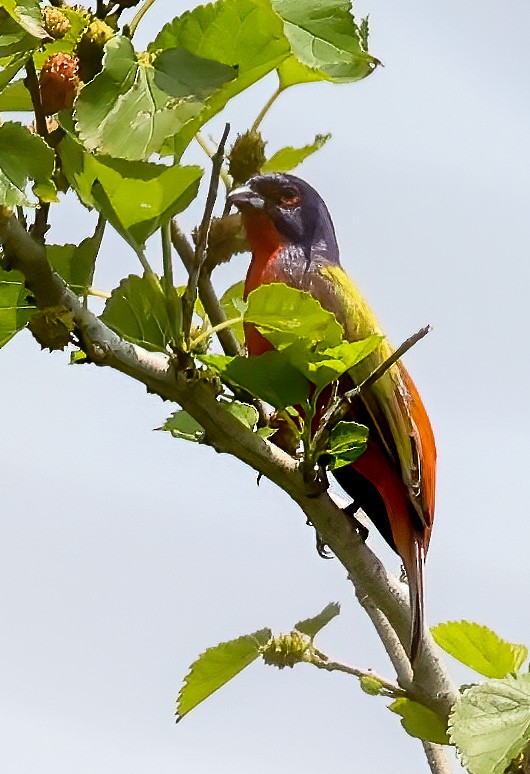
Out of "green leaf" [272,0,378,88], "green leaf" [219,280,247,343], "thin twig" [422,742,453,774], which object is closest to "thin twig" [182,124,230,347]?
"green leaf" [272,0,378,88]

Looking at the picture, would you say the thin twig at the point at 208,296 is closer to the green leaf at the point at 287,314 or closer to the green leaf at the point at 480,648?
the green leaf at the point at 287,314

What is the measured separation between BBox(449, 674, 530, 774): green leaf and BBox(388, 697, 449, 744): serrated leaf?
0.71ft

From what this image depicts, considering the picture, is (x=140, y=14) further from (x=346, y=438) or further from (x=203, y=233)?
(x=346, y=438)

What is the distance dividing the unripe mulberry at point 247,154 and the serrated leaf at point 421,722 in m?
0.96

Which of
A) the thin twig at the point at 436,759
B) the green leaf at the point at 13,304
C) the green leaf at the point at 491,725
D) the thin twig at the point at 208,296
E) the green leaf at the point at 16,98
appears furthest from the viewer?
the thin twig at the point at 436,759

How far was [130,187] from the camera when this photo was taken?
137 centimetres

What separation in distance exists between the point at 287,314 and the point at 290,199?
1.64m

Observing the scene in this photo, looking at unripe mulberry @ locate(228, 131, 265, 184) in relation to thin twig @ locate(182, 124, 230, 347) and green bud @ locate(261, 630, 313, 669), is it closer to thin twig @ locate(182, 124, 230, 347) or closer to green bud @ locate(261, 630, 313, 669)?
thin twig @ locate(182, 124, 230, 347)

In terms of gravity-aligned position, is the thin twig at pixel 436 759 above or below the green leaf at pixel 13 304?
below

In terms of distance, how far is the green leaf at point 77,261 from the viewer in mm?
1540

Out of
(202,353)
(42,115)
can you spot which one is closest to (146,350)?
(202,353)

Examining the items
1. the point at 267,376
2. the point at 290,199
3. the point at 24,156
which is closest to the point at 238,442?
the point at 267,376

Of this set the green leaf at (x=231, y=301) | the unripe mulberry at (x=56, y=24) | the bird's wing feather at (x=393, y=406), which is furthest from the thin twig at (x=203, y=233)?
the bird's wing feather at (x=393, y=406)

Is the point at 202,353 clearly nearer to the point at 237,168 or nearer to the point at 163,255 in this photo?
the point at 163,255
